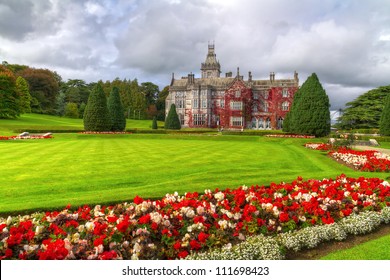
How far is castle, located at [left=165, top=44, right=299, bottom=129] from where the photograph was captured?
64000mm

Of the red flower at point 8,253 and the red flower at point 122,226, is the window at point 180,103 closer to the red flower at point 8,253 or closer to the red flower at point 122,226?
the red flower at point 122,226

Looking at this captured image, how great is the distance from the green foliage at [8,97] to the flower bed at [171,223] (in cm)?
5847

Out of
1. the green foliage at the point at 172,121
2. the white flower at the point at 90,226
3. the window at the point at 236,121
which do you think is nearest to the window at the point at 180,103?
the window at the point at 236,121

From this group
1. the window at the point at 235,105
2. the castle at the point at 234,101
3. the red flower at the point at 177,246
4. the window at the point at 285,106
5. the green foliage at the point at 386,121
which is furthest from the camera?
the window at the point at 235,105

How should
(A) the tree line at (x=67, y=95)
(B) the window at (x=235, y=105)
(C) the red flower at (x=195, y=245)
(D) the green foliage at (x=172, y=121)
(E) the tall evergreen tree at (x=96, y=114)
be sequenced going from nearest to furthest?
(C) the red flower at (x=195, y=245) → (E) the tall evergreen tree at (x=96, y=114) → (D) the green foliage at (x=172, y=121) → (B) the window at (x=235, y=105) → (A) the tree line at (x=67, y=95)

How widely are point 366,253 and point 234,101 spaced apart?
204 ft

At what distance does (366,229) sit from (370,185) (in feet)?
10.2

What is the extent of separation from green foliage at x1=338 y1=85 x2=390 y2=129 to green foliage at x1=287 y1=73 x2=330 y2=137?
25.1 m

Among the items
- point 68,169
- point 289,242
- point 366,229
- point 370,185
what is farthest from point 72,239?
point 370,185

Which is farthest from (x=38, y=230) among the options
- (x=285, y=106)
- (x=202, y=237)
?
(x=285, y=106)

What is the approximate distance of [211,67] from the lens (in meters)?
79.7

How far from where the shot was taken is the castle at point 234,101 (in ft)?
210

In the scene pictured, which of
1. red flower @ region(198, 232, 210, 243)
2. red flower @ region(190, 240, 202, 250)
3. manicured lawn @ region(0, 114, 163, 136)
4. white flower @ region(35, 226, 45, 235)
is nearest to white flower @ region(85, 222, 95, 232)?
white flower @ region(35, 226, 45, 235)

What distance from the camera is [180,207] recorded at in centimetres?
674
